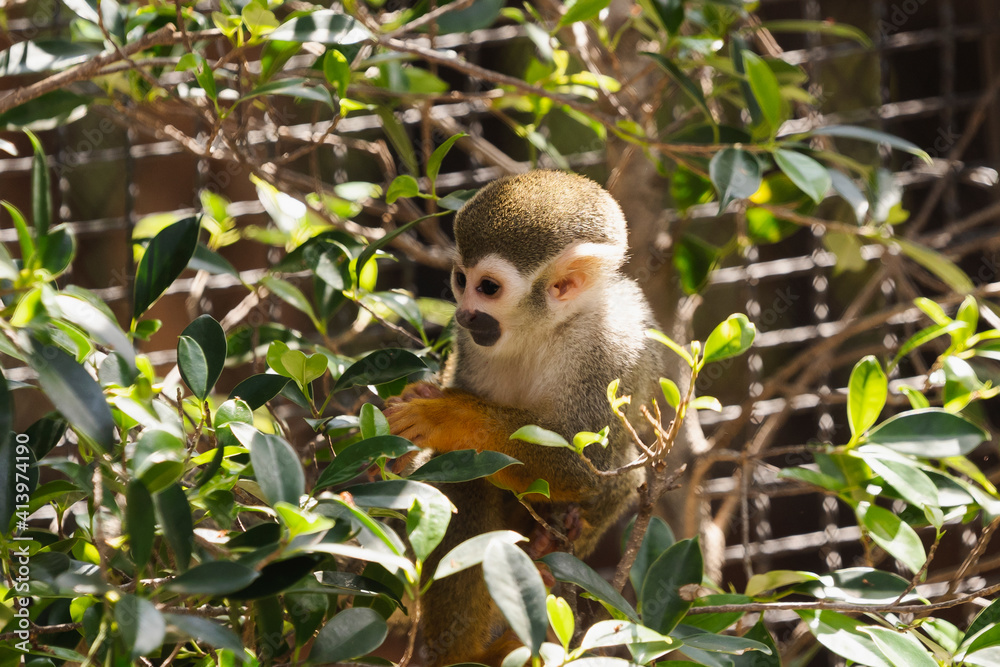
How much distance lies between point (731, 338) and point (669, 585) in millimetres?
337

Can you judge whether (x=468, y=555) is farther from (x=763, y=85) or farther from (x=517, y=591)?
(x=763, y=85)

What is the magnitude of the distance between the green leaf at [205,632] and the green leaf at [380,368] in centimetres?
43

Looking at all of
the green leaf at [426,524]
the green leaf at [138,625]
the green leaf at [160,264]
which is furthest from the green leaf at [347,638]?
the green leaf at [160,264]

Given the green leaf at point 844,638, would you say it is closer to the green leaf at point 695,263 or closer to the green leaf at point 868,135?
the green leaf at point 868,135

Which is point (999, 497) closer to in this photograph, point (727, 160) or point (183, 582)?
point (727, 160)

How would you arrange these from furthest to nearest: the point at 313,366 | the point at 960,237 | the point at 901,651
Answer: the point at 960,237 < the point at 313,366 < the point at 901,651

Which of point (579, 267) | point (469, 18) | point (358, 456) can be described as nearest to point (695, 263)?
point (579, 267)

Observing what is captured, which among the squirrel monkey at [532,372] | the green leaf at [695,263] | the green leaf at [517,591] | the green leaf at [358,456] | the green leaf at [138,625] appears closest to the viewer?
the green leaf at [138,625]

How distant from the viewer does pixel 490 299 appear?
4.99ft

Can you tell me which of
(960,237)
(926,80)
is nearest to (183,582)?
(960,237)

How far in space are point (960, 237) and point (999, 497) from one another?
1584mm

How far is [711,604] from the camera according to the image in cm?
111

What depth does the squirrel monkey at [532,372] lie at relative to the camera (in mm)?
1361

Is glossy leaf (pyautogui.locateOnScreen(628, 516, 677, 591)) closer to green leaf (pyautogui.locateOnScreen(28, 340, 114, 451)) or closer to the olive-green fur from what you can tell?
the olive-green fur
